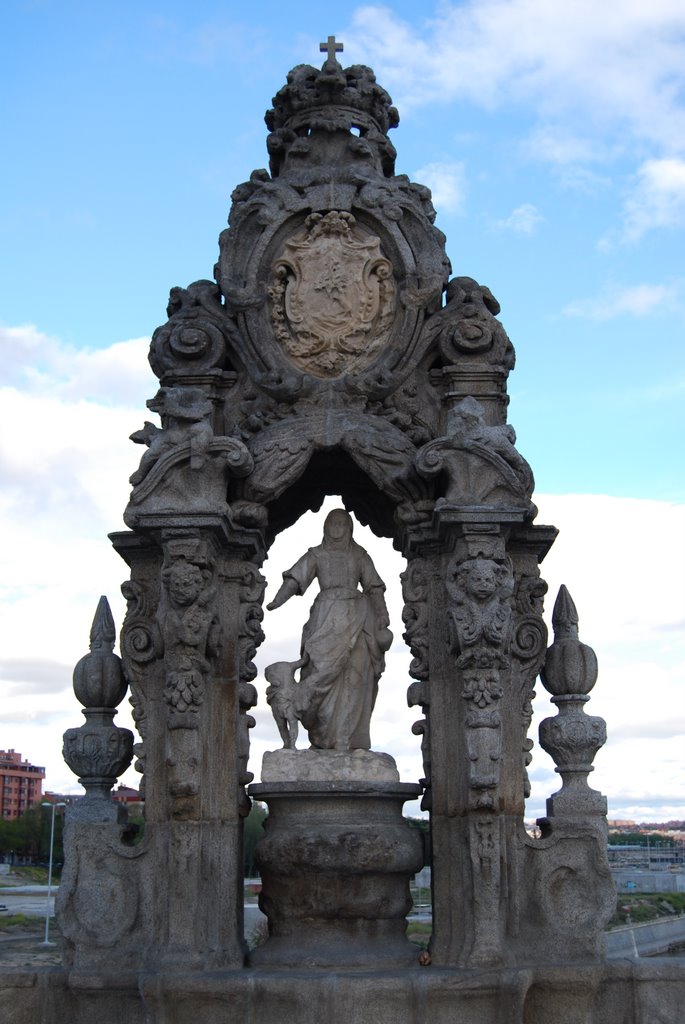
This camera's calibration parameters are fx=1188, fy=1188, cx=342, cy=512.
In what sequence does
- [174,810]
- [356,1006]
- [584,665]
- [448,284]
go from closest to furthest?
[356,1006]
[174,810]
[584,665]
[448,284]

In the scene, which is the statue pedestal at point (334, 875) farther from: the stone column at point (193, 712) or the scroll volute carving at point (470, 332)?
the scroll volute carving at point (470, 332)

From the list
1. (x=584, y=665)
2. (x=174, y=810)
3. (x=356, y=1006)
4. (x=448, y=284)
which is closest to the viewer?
(x=356, y=1006)

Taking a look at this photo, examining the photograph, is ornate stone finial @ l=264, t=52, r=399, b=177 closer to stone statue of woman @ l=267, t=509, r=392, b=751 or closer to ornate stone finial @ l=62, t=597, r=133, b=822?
stone statue of woman @ l=267, t=509, r=392, b=751

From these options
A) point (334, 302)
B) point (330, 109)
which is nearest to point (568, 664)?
point (334, 302)

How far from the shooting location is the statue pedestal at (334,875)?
848 centimetres

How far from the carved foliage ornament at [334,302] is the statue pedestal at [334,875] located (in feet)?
11.0

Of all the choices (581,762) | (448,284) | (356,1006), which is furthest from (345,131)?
(356,1006)

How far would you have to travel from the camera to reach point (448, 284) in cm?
980

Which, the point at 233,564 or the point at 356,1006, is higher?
the point at 233,564

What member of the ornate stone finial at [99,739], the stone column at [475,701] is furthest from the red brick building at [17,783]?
the stone column at [475,701]

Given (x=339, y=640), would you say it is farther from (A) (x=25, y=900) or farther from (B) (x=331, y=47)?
(A) (x=25, y=900)

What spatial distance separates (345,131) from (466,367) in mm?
2354

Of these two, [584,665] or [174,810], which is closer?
[174,810]

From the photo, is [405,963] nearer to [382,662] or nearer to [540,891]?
[540,891]
